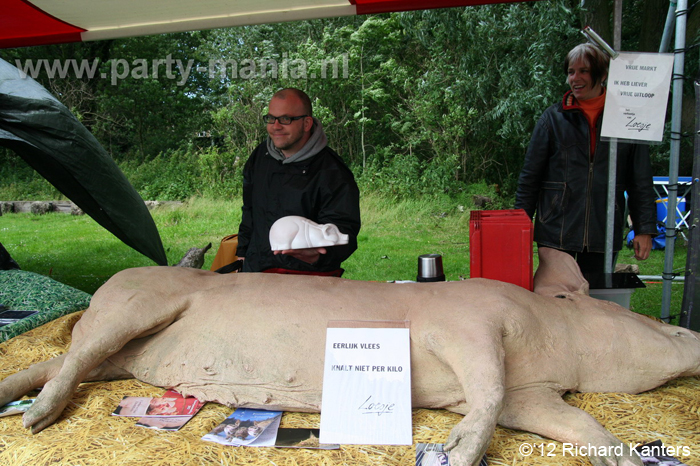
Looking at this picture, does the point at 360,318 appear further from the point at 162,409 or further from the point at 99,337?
the point at 99,337

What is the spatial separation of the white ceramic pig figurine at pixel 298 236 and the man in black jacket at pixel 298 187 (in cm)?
52

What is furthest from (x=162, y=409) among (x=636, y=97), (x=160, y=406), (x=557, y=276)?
(x=636, y=97)

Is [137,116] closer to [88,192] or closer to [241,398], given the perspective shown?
[88,192]

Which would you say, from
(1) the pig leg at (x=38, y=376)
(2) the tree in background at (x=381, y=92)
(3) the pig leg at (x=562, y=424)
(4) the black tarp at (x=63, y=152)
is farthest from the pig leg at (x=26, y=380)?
(2) the tree in background at (x=381, y=92)

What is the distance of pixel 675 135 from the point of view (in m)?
2.84

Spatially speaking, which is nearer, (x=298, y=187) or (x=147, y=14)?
(x=298, y=187)

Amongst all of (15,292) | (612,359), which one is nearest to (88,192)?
(15,292)

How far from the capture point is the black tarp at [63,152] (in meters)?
3.71

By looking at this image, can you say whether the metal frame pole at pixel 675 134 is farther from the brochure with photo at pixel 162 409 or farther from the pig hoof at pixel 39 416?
the pig hoof at pixel 39 416

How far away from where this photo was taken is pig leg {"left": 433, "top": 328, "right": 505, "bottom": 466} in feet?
4.64

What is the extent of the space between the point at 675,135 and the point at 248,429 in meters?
2.79

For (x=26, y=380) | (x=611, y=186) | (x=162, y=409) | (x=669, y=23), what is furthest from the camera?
(x=669, y=23)

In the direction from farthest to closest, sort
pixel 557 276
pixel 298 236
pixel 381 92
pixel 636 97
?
1. pixel 381 92
2. pixel 636 97
3. pixel 557 276
4. pixel 298 236

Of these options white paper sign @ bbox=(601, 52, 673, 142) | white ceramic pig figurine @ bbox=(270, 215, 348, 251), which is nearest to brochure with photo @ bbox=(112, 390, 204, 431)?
white ceramic pig figurine @ bbox=(270, 215, 348, 251)
